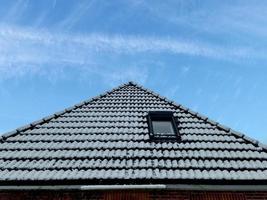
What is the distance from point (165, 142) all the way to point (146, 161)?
102 centimetres

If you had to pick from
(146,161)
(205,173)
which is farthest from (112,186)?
(205,173)

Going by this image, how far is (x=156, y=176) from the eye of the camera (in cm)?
566

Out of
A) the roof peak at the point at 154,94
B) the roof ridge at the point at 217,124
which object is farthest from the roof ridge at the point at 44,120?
the roof ridge at the point at 217,124

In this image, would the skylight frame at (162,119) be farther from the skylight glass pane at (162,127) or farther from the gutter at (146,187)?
the gutter at (146,187)

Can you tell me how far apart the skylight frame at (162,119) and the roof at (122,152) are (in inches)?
5.3

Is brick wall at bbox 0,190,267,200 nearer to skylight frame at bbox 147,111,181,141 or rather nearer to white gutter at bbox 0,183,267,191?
white gutter at bbox 0,183,267,191

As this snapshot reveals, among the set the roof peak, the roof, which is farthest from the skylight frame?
the roof peak

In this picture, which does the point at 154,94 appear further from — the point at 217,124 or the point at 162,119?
the point at 217,124

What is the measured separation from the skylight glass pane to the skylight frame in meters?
0.09

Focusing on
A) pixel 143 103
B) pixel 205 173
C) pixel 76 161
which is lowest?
pixel 205 173

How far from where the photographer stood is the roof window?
24.3 feet

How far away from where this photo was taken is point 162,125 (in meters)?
8.09

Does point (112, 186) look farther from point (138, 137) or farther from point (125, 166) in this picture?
point (138, 137)

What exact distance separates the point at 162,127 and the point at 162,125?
0.39 feet
